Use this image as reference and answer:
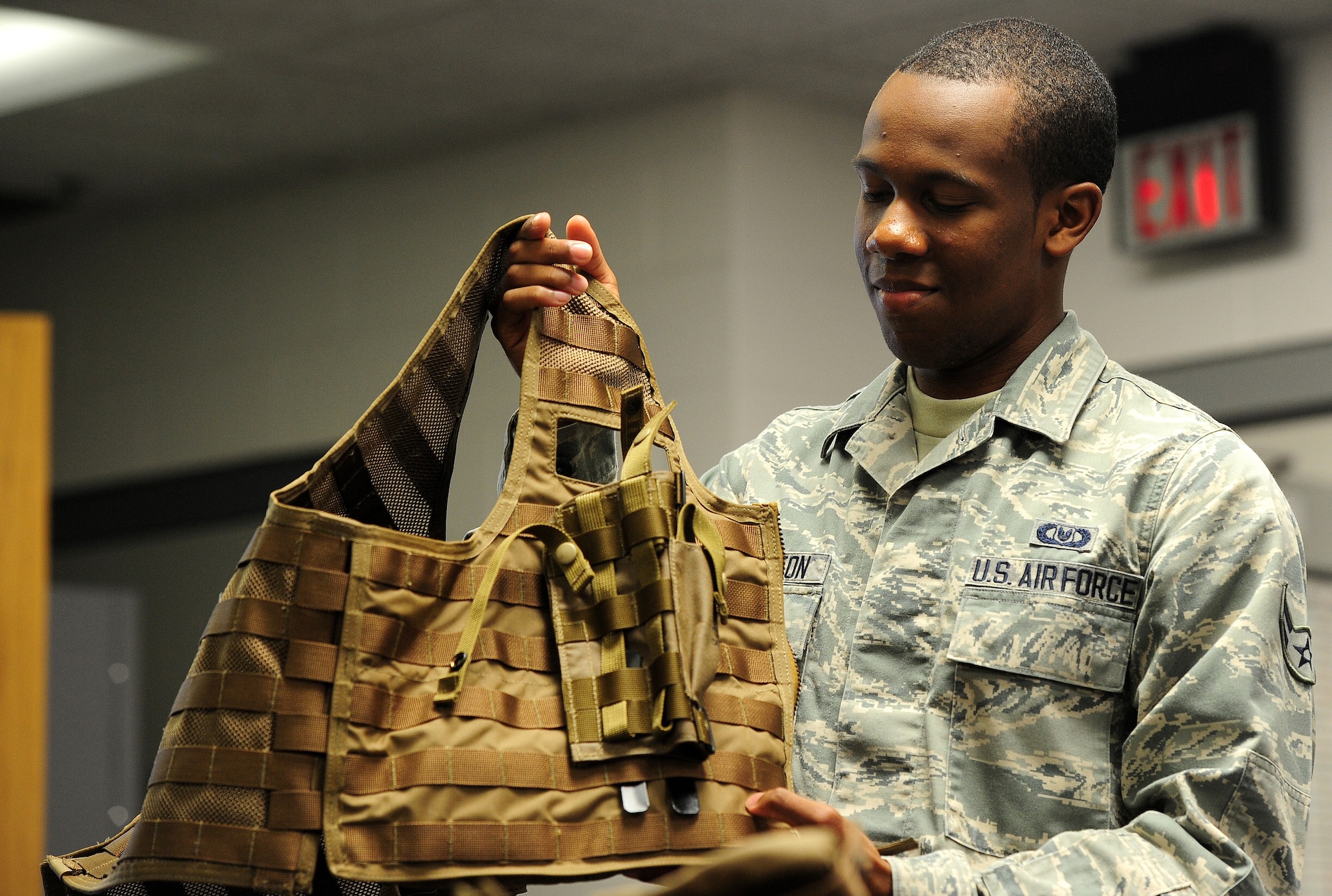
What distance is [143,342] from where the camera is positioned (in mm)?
5426

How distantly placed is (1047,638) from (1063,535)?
0.09 metres

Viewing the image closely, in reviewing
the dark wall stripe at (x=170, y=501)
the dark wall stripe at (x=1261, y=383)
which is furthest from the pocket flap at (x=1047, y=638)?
the dark wall stripe at (x=170, y=501)

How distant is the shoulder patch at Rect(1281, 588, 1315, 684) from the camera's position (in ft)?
4.55

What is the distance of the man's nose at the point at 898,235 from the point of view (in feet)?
4.93

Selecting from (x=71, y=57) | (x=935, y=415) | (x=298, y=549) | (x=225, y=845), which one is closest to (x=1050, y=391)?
(x=935, y=415)

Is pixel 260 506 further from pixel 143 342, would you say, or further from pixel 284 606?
pixel 284 606

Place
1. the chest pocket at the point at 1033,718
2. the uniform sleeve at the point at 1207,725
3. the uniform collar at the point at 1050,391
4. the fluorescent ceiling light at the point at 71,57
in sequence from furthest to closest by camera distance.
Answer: the fluorescent ceiling light at the point at 71,57, the uniform collar at the point at 1050,391, the chest pocket at the point at 1033,718, the uniform sleeve at the point at 1207,725

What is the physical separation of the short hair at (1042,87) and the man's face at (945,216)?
16 mm

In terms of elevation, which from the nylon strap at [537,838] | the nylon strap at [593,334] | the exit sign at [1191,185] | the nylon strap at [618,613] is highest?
the exit sign at [1191,185]

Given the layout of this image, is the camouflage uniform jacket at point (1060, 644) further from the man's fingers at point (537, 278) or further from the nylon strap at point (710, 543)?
the man's fingers at point (537, 278)

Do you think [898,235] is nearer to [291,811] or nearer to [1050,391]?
[1050,391]

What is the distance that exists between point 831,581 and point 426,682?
48 centimetres

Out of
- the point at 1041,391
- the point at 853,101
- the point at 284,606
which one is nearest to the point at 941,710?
the point at 1041,391

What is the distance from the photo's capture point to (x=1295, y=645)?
1.41 metres
